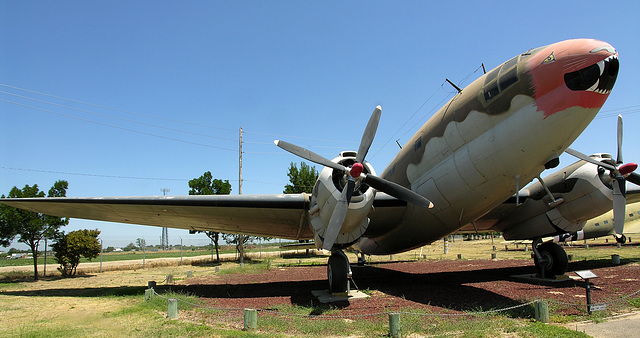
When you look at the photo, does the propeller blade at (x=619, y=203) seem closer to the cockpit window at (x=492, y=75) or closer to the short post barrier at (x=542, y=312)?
the short post barrier at (x=542, y=312)

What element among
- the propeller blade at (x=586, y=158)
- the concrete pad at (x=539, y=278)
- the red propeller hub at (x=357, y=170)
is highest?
the propeller blade at (x=586, y=158)

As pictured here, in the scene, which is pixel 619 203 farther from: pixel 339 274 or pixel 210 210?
pixel 210 210

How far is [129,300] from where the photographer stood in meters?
10.6

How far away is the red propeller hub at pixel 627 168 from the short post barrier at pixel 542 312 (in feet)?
19.8

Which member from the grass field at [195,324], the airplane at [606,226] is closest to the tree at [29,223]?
the grass field at [195,324]

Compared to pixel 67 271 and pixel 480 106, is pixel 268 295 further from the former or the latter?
pixel 67 271

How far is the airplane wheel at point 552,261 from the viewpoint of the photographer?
12305 mm

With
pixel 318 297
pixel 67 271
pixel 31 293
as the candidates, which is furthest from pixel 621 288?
pixel 67 271

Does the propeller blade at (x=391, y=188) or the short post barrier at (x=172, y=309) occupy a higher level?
the propeller blade at (x=391, y=188)

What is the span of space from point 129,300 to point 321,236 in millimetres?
6202

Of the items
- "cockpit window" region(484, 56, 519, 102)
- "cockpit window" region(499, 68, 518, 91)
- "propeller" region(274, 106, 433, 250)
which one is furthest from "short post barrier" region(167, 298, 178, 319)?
→ "cockpit window" region(499, 68, 518, 91)

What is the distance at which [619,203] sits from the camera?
1030 centimetres

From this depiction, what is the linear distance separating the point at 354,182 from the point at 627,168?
824 centimetres

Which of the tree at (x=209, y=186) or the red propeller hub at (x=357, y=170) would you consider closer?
the red propeller hub at (x=357, y=170)
